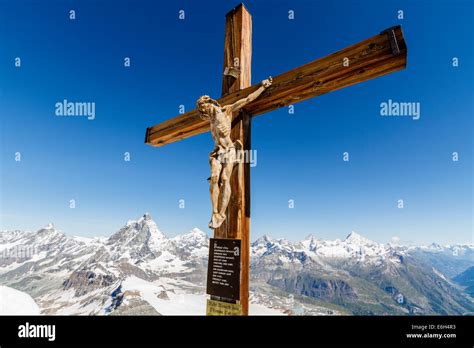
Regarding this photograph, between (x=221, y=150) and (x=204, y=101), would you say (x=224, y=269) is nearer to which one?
(x=221, y=150)

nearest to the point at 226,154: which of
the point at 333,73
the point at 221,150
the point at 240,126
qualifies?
the point at 221,150

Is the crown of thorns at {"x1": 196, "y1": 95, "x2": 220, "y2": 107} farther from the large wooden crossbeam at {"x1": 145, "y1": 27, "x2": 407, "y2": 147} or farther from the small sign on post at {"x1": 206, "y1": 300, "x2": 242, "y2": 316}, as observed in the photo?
the small sign on post at {"x1": 206, "y1": 300, "x2": 242, "y2": 316}

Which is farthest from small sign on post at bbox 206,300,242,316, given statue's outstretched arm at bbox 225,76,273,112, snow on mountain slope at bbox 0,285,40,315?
snow on mountain slope at bbox 0,285,40,315

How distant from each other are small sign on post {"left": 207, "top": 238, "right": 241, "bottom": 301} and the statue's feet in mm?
214

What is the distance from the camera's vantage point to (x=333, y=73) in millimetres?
2795

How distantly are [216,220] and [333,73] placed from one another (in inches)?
80.4

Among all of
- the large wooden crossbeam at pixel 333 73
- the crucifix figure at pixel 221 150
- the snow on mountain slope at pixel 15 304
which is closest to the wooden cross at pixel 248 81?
the large wooden crossbeam at pixel 333 73

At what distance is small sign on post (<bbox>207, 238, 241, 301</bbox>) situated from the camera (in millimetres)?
2924
